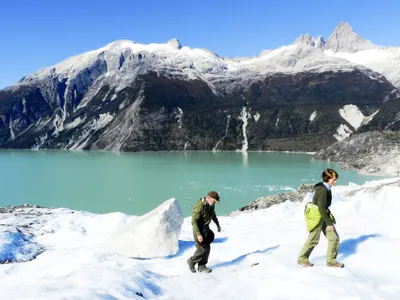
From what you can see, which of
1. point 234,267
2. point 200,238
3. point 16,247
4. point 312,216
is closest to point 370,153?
point 234,267

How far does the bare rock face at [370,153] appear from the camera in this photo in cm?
8981

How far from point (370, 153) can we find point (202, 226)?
364ft

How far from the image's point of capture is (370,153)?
359 ft

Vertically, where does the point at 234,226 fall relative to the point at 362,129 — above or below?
below

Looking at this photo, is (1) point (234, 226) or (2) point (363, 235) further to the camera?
(1) point (234, 226)

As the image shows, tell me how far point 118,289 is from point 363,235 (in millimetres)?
8942

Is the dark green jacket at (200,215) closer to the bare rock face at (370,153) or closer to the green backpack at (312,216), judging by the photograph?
the green backpack at (312,216)

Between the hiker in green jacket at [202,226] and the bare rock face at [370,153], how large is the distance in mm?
85966

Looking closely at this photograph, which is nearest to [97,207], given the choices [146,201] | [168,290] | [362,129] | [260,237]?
[146,201]

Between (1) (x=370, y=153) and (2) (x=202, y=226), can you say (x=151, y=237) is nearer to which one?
(2) (x=202, y=226)

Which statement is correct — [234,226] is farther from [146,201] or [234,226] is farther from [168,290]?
[146,201]

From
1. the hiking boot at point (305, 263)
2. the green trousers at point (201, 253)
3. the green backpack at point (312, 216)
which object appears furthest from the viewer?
the green trousers at point (201, 253)

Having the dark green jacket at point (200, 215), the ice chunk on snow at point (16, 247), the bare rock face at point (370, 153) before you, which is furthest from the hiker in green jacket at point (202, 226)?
the bare rock face at point (370, 153)

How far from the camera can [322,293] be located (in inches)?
333
